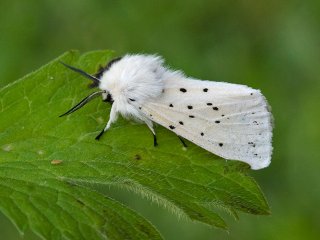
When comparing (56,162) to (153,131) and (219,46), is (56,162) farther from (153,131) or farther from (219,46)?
(219,46)

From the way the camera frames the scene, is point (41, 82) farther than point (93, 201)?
Yes

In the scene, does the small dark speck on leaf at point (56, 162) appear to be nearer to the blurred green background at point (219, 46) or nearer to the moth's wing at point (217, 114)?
the moth's wing at point (217, 114)

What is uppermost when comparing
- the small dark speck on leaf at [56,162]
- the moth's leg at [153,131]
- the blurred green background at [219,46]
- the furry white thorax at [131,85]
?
the blurred green background at [219,46]

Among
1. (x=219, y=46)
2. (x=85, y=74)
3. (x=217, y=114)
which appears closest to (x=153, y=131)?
(x=217, y=114)

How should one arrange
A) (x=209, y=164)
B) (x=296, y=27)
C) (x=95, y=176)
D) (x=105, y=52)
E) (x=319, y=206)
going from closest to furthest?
(x=95, y=176), (x=209, y=164), (x=105, y=52), (x=319, y=206), (x=296, y=27)

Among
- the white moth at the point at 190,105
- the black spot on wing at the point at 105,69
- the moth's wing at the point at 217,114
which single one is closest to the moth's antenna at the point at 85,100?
the white moth at the point at 190,105

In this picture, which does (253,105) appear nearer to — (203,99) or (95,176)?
(203,99)

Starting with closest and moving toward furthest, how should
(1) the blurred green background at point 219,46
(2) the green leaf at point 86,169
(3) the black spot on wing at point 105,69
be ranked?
1. (2) the green leaf at point 86,169
2. (3) the black spot on wing at point 105,69
3. (1) the blurred green background at point 219,46

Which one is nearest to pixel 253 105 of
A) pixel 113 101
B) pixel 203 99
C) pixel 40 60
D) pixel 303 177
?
pixel 203 99

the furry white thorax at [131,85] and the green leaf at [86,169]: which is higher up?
the furry white thorax at [131,85]
